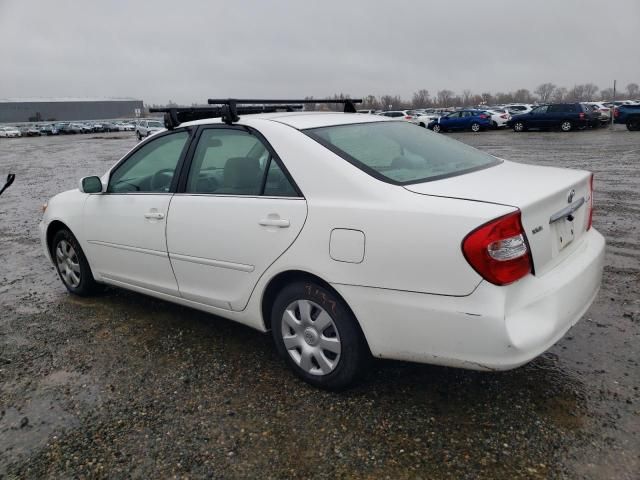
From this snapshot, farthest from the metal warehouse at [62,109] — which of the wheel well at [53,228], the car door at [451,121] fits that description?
the wheel well at [53,228]

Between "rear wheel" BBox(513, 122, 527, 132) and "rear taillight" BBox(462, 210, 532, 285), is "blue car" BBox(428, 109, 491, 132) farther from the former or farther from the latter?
"rear taillight" BBox(462, 210, 532, 285)

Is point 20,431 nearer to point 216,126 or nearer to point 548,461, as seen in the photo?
point 216,126

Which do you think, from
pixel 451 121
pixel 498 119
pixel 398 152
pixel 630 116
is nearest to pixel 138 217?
pixel 398 152

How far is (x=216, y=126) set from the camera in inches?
142

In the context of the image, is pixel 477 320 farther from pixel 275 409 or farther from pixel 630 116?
pixel 630 116

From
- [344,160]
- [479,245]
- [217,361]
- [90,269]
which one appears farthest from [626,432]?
[90,269]

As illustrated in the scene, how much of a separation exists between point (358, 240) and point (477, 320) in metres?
0.68

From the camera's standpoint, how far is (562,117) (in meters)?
27.5

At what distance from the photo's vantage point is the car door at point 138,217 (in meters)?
3.75

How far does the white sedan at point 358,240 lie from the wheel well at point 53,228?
0.97 meters

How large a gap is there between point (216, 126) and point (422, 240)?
181 cm

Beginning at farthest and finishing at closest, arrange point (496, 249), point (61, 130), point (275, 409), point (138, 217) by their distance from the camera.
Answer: point (61, 130) → point (138, 217) → point (275, 409) → point (496, 249)

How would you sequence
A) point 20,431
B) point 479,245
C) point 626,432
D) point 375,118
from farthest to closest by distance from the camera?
1. point 375,118
2. point 20,431
3. point 626,432
4. point 479,245

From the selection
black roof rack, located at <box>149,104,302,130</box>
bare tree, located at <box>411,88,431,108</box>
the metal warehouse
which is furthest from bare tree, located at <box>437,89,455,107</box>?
black roof rack, located at <box>149,104,302,130</box>
